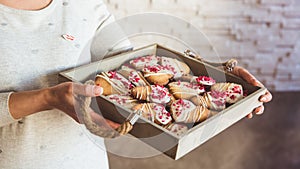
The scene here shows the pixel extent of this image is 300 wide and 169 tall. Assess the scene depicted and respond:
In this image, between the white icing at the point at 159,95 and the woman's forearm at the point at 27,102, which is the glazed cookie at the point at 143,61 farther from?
the woman's forearm at the point at 27,102

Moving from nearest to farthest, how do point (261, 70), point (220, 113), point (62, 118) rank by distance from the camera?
point (220, 113)
point (62, 118)
point (261, 70)

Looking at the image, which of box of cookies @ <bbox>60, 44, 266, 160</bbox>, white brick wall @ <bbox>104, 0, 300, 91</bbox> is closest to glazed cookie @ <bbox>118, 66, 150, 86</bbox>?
box of cookies @ <bbox>60, 44, 266, 160</bbox>

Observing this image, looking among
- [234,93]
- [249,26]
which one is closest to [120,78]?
[234,93]

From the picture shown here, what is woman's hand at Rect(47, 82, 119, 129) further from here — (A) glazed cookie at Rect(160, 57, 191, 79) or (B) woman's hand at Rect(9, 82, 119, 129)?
(A) glazed cookie at Rect(160, 57, 191, 79)

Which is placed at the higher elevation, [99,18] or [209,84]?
[99,18]

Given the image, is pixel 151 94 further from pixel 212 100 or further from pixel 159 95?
pixel 212 100

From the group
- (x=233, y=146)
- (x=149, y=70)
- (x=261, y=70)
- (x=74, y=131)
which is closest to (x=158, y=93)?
(x=149, y=70)

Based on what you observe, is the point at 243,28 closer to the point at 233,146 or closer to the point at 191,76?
the point at 233,146
